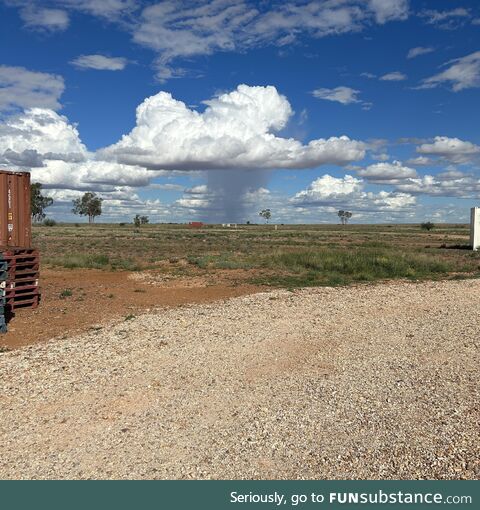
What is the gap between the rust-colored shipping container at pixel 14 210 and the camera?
13211 mm

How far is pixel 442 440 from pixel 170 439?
2876 mm

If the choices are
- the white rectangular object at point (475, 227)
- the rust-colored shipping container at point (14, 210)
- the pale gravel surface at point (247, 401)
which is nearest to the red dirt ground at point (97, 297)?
the pale gravel surface at point (247, 401)

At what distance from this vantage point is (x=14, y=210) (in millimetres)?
13539

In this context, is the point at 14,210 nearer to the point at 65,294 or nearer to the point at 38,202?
the point at 65,294

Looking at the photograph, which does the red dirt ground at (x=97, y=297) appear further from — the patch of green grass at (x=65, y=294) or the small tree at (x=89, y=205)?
the small tree at (x=89, y=205)

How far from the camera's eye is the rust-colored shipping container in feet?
43.3

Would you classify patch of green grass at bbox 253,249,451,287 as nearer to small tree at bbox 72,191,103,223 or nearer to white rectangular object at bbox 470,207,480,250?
white rectangular object at bbox 470,207,480,250

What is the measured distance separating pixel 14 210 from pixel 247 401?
32.4 ft

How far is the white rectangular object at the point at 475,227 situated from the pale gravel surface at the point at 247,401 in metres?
32.7

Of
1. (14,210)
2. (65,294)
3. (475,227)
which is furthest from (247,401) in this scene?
(475,227)

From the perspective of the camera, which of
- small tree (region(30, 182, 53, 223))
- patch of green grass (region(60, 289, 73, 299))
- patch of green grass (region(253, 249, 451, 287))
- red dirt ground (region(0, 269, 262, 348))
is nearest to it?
red dirt ground (region(0, 269, 262, 348))

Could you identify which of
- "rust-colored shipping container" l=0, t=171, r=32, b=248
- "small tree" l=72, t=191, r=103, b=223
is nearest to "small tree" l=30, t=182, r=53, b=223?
"small tree" l=72, t=191, r=103, b=223

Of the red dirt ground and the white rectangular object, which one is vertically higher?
the white rectangular object

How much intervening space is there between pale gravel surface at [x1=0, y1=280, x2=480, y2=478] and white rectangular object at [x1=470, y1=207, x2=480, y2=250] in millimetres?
32740
